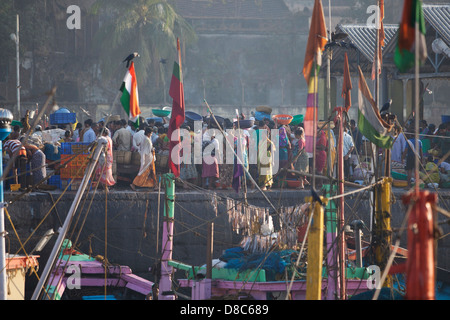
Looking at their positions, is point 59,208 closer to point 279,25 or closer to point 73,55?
point 73,55

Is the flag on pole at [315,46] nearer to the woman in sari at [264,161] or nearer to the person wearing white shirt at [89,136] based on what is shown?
the woman in sari at [264,161]

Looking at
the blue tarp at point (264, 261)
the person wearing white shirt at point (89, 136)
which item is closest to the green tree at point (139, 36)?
the person wearing white shirt at point (89, 136)

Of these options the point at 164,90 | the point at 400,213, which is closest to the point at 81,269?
the point at 400,213

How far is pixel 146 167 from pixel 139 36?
22.7m

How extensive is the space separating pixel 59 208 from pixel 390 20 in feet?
88.7

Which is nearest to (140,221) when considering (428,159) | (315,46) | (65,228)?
(65,228)

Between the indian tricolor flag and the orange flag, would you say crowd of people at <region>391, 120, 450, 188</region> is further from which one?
the indian tricolor flag

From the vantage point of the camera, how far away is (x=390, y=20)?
37.2 meters

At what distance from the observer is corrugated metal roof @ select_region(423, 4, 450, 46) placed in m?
16.0

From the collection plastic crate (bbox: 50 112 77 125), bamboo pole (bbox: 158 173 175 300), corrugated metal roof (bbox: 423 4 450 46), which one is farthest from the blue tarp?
plastic crate (bbox: 50 112 77 125)

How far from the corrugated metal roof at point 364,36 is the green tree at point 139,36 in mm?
17689

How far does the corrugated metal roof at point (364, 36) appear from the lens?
58.9ft

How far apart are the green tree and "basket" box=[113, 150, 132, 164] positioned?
822 inches

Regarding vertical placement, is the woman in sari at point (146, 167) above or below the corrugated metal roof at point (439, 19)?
below
